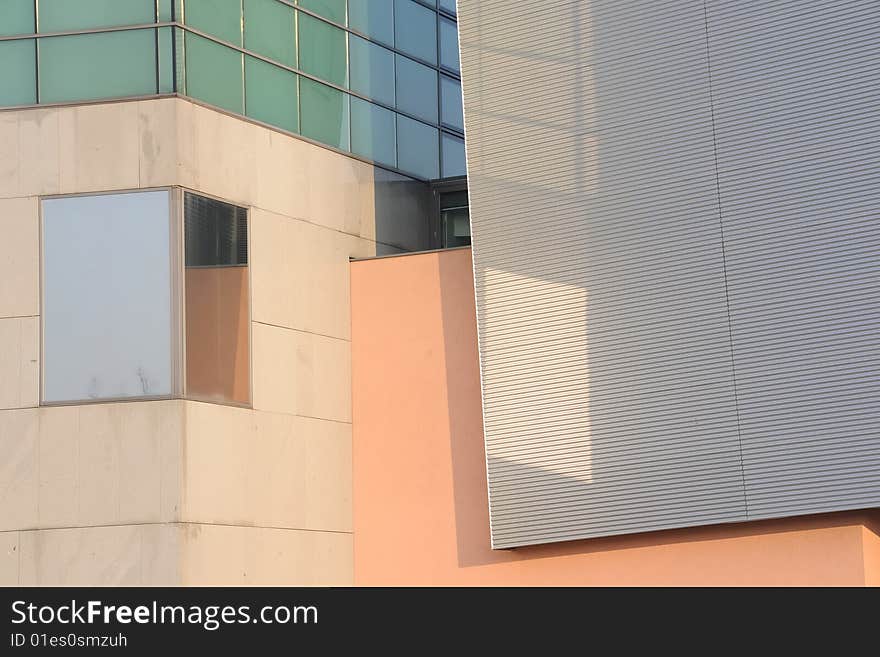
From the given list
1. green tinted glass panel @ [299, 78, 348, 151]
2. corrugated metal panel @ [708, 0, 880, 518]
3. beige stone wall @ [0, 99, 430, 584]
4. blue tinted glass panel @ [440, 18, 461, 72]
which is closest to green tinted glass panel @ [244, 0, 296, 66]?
green tinted glass panel @ [299, 78, 348, 151]

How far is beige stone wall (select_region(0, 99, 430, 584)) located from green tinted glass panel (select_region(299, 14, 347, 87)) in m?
1.35

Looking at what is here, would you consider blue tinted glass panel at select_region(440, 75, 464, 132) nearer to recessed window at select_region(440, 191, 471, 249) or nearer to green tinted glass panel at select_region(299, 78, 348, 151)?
recessed window at select_region(440, 191, 471, 249)

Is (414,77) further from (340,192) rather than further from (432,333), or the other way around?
(432,333)

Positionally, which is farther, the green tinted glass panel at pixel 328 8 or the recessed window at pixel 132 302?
the green tinted glass panel at pixel 328 8

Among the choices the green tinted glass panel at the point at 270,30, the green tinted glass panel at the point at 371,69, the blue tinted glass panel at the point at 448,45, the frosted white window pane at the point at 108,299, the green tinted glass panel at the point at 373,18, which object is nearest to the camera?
the frosted white window pane at the point at 108,299

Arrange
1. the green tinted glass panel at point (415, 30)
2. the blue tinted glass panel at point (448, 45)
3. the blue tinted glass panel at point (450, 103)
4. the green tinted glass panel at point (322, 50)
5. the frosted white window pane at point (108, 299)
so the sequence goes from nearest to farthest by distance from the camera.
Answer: the frosted white window pane at point (108, 299), the green tinted glass panel at point (322, 50), the green tinted glass panel at point (415, 30), the blue tinted glass panel at point (450, 103), the blue tinted glass panel at point (448, 45)

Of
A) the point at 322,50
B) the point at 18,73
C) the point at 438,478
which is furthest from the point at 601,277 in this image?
the point at 18,73

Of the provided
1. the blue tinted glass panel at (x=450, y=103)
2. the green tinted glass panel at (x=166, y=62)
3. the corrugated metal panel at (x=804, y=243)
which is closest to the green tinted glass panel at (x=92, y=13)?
the green tinted glass panel at (x=166, y=62)

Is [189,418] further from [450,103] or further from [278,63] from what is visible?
[450,103]

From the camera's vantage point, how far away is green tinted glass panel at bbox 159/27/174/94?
838 inches

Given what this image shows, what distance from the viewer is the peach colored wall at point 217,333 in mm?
20844

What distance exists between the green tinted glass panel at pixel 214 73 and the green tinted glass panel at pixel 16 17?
2238mm

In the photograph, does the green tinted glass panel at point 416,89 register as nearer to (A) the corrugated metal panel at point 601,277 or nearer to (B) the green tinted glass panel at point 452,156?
(B) the green tinted glass panel at point 452,156

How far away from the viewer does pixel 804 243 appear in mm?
20844
